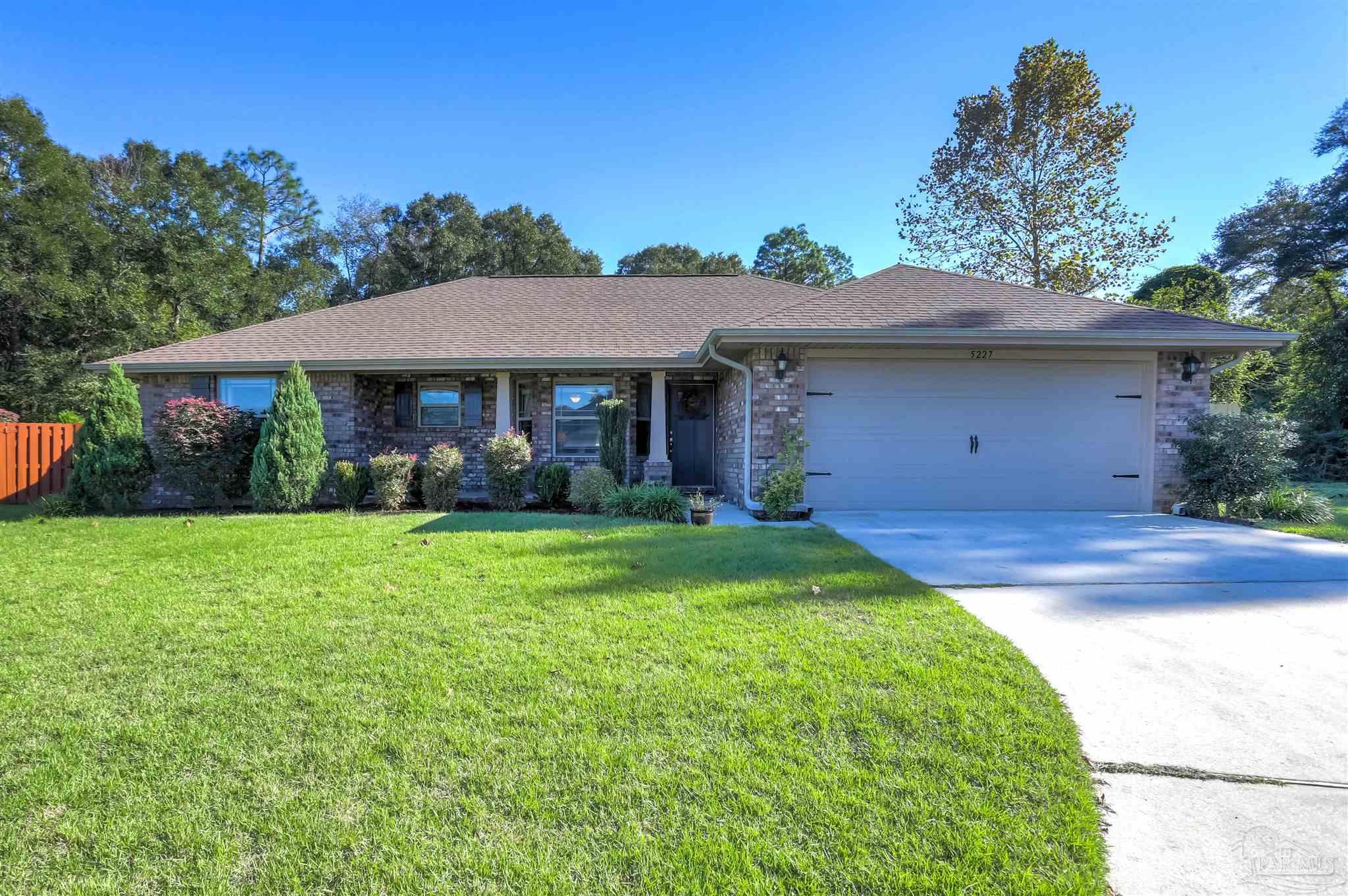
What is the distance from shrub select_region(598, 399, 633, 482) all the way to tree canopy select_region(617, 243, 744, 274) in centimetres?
2381

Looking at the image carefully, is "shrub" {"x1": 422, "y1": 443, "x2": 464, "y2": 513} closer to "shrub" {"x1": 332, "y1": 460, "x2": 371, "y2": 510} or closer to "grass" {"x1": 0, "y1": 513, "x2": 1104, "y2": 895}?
"shrub" {"x1": 332, "y1": 460, "x2": 371, "y2": 510}

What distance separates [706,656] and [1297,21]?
40.5 feet

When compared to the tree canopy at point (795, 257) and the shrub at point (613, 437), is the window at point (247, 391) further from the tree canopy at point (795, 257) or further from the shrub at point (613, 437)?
the tree canopy at point (795, 257)

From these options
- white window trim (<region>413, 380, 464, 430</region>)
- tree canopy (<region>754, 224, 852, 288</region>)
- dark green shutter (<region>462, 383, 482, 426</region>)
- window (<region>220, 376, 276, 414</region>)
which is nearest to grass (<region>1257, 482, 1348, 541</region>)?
dark green shutter (<region>462, 383, 482, 426</region>)

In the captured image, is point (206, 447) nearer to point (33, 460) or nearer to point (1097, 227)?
point (33, 460)

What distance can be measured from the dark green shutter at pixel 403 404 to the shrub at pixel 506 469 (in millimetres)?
3079

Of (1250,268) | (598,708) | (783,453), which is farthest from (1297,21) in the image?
(1250,268)

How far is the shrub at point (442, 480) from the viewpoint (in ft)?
30.0

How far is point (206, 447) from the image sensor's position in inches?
354

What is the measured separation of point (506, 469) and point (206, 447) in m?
4.63

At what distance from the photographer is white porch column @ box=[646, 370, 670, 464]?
10.1 metres

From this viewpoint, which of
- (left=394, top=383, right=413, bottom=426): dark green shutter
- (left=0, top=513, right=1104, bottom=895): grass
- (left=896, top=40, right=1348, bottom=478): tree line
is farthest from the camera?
(left=896, top=40, right=1348, bottom=478): tree line

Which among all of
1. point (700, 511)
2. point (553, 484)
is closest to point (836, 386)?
point (700, 511)

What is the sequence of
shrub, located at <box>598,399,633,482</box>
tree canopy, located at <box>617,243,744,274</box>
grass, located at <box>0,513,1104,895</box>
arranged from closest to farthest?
1. grass, located at <box>0,513,1104,895</box>
2. shrub, located at <box>598,399,633,482</box>
3. tree canopy, located at <box>617,243,744,274</box>
